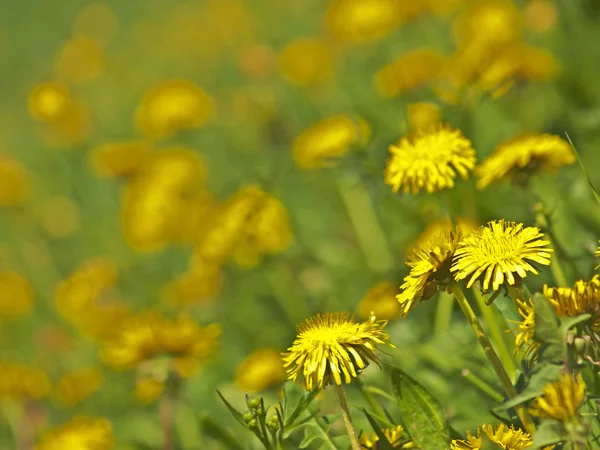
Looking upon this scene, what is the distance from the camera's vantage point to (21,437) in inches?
108

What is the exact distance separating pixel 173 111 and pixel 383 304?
81.7 inches

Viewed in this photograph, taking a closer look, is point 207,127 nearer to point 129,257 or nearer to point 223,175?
point 223,175

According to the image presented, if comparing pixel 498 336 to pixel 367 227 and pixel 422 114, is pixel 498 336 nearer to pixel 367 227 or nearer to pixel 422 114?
pixel 422 114

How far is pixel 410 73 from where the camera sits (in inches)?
116

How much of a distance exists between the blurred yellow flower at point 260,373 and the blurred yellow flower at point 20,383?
880 millimetres

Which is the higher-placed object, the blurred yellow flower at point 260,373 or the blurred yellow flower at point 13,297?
the blurred yellow flower at point 13,297

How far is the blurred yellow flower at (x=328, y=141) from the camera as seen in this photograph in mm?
2520

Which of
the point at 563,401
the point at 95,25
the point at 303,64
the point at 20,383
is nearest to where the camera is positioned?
the point at 563,401

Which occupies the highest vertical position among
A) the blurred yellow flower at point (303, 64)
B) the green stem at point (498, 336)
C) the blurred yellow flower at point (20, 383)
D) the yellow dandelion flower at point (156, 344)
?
the blurred yellow flower at point (303, 64)


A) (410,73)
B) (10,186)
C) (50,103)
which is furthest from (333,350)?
(10,186)

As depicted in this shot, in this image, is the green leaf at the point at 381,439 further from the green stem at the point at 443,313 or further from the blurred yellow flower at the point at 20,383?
the blurred yellow flower at the point at 20,383

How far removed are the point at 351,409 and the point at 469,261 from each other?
2.26ft

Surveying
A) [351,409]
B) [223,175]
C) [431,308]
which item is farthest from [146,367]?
[223,175]

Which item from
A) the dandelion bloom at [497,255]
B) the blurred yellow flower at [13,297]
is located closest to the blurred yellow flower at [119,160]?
the blurred yellow flower at [13,297]
